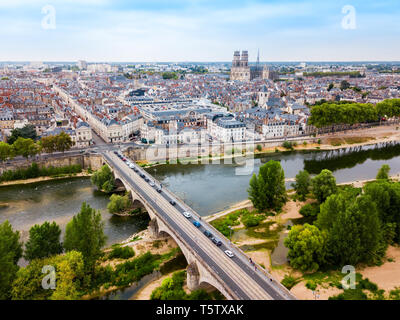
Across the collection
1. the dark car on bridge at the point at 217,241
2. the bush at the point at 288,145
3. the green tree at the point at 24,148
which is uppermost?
the green tree at the point at 24,148

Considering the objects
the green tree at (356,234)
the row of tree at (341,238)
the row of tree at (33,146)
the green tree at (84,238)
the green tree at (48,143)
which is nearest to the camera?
the green tree at (84,238)

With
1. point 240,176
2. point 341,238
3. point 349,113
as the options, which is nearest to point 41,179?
point 240,176

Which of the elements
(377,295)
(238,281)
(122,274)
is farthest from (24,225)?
(377,295)

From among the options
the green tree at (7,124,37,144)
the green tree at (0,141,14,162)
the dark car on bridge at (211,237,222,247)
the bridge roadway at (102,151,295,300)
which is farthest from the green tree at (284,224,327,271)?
the green tree at (7,124,37,144)

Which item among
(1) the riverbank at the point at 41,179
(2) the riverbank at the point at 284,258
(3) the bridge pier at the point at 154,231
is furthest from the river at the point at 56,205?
(2) the riverbank at the point at 284,258

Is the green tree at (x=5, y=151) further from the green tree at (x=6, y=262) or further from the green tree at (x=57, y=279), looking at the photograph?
the green tree at (x=57, y=279)
